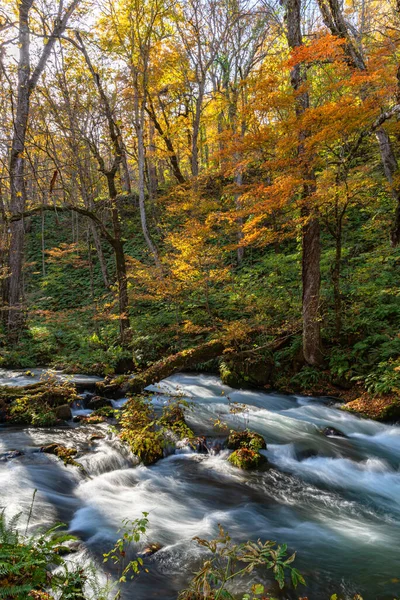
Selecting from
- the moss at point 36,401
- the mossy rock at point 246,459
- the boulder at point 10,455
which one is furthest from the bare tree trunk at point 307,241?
the boulder at point 10,455

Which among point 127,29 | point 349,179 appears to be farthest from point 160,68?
point 349,179

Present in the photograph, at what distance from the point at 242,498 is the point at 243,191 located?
7.09 metres

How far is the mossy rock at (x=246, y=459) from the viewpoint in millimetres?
5820

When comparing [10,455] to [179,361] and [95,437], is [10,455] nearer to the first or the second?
[95,437]

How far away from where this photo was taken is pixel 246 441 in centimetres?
641

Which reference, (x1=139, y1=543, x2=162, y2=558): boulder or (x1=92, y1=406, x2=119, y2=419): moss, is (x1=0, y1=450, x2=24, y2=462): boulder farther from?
(x1=139, y1=543, x2=162, y2=558): boulder

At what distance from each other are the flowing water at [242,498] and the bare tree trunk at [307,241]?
2.15m

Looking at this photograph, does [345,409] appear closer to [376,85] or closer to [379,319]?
[379,319]

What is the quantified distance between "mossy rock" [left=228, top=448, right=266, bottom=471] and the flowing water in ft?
0.38

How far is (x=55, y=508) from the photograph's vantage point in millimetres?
4523

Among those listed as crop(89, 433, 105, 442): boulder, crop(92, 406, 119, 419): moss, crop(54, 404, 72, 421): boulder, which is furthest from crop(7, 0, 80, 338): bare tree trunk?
crop(89, 433, 105, 442): boulder

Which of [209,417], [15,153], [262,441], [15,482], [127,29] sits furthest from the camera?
[127,29]

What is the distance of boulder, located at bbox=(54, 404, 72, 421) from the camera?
746cm

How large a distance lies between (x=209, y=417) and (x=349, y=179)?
612 centimetres
